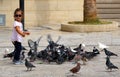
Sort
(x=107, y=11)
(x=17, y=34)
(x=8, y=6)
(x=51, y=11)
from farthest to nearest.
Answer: (x=107, y=11) < (x=51, y=11) < (x=8, y=6) < (x=17, y=34)

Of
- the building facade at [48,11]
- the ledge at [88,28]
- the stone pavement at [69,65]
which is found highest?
the building facade at [48,11]

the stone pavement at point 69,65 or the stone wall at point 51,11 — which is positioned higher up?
the stone wall at point 51,11

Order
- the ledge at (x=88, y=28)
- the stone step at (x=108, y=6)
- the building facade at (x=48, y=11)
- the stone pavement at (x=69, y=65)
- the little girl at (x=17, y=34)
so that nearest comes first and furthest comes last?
the stone pavement at (x=69, y=65) → the little girl at (x=17, y=34) → the ledge at (x=88, y=28) → the building facade at (x=48, y=11) → the stone step at (x=108, y=6)

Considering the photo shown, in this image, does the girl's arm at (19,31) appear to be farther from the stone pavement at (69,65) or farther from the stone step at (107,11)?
A: the stone step at (107,11)

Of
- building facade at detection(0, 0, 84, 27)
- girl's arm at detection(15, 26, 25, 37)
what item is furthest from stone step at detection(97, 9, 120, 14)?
girl's arm at detection(15, 26, 25, 37)

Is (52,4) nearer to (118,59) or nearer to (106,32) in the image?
(106,32)

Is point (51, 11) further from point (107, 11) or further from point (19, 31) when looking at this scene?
point (19, 31)

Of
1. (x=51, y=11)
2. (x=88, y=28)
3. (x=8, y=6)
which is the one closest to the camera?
(x=88, y=28)

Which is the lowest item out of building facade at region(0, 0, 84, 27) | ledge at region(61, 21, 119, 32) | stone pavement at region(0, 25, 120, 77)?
stone pavement at region(0, 25, 120, 77)

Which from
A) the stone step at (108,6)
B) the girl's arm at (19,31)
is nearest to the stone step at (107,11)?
the stone step at (108,6)

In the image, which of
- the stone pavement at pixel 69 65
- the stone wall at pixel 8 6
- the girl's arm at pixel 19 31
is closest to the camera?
the stone pavement at pixel 69 65

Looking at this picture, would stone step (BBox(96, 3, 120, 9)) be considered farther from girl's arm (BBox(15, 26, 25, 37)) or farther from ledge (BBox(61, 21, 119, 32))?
girl's arm (BBox(15, 26, 25, 37))

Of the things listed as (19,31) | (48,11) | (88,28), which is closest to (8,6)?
(48,11)

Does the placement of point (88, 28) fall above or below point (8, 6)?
below
